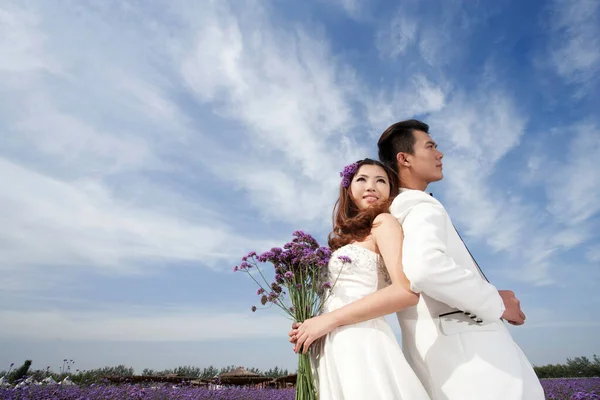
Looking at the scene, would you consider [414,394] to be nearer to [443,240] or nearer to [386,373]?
[386,373]

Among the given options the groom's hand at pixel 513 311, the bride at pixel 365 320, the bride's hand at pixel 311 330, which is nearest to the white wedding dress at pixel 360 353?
the bride at pixel 365 320

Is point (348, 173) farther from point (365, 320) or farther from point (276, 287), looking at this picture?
point (365, 320)

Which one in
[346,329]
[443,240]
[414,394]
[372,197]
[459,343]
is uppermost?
[372,197]

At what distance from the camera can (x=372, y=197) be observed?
2.83m

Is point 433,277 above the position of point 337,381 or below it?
above

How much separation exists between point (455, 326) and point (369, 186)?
3.83ft

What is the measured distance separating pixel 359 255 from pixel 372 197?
18.2 inches

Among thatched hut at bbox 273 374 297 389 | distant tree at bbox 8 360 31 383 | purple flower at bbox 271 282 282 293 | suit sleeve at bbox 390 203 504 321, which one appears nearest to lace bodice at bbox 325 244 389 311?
purple flower at bbox 271 282 282 293

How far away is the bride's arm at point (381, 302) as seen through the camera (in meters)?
2.15

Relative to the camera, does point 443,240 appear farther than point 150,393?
No

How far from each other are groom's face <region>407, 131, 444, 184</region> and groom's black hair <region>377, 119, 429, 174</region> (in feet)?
0.16

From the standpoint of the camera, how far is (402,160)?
2.76 metres

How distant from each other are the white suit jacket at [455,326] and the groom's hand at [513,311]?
12cm

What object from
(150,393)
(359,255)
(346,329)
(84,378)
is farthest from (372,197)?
(84,378)
